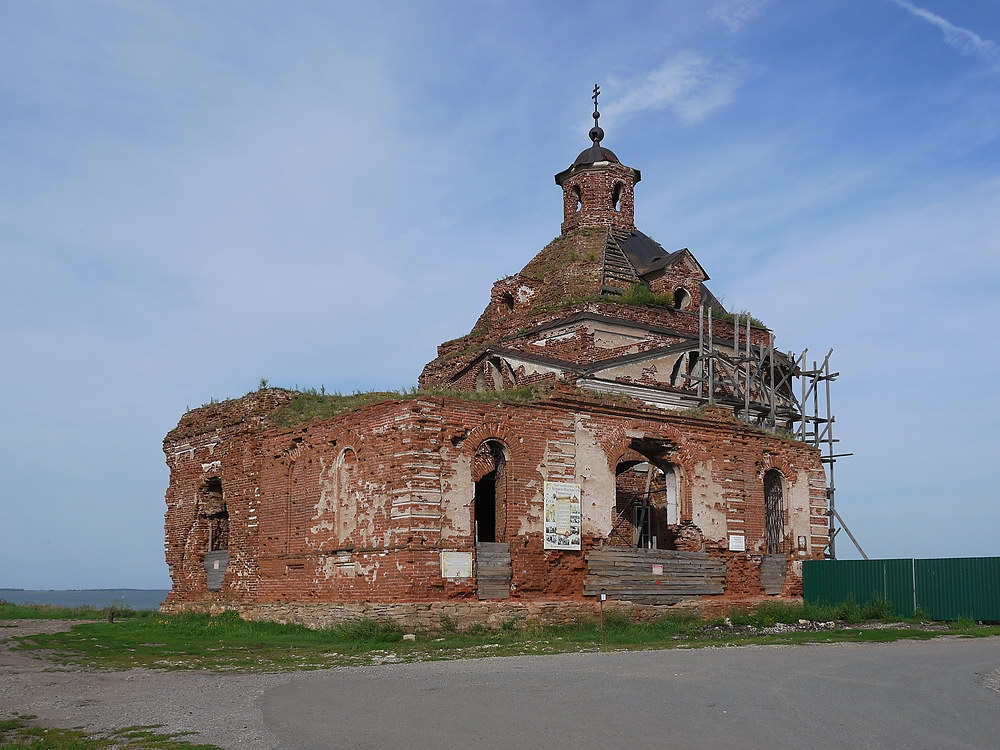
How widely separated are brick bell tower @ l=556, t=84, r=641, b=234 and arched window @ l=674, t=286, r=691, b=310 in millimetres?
3362

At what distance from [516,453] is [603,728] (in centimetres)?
1109

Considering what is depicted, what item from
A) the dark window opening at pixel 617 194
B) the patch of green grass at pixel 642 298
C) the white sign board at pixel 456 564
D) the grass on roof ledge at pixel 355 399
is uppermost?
the dark window opening at pixel 617 194

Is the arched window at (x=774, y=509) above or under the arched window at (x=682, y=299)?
under

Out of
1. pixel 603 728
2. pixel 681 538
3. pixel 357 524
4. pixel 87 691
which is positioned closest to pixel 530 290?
pixel 681 538

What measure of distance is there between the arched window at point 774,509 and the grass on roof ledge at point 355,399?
7.19 m

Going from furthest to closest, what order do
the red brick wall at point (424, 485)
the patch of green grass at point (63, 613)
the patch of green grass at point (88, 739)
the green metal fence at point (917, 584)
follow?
the patch of green grass at point (63, 613), the green metal fence at point (917, 584), the red brick wall at point (424, 485), the patch of green grass at point (88, 739)

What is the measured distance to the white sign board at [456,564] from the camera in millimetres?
18516

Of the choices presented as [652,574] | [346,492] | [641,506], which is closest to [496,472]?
[346,492]

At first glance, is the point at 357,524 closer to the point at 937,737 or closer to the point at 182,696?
the point at 182,696

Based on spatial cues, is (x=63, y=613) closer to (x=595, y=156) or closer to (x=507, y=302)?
(x=507, y=302)

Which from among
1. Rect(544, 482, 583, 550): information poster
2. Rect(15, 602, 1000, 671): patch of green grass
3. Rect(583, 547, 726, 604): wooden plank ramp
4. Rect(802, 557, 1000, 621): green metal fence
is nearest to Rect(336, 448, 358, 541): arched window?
Rect(15, 602, 1000, 671): patch of green grass

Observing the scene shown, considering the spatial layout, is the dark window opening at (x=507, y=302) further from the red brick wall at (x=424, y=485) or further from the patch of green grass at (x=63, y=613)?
the patch of green grass at (x=63, y=613)

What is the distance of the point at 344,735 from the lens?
28.1 feet

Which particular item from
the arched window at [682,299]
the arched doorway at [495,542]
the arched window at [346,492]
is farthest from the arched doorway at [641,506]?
the arched window at [682,299]
